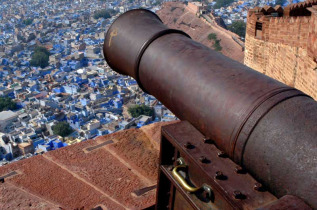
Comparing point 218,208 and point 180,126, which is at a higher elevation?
point 180,126

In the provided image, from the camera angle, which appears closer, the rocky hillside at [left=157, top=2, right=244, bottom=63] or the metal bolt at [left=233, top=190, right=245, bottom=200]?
→ the metal bolt at [left=233, top=190, right=245, bottom=200]

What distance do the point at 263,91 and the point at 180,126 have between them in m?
0.52

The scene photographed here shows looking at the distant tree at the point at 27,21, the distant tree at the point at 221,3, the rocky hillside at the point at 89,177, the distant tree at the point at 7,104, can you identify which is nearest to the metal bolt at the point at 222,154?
the rocky hillside at the point at 89,177

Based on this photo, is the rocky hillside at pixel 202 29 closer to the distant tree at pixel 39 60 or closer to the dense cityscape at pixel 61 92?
the dense cityscape at pixel 61 92

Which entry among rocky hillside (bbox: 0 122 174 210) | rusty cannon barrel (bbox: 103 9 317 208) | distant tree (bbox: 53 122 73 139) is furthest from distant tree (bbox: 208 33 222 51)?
rusty cannon barrel (bbox: 103 9 317 208)

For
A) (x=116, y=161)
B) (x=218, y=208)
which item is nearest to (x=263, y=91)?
(x=218, y=208)

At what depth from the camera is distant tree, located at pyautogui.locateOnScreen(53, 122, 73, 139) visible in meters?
22.8

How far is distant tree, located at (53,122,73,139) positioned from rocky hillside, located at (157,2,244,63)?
13.9 m

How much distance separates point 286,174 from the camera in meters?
1.37

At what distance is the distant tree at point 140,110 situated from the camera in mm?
25020

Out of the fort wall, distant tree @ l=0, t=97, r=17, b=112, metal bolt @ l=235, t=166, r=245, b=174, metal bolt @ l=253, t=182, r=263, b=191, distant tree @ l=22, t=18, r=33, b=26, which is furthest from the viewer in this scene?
distant tree @ l=22, t=18, r=33, b=26

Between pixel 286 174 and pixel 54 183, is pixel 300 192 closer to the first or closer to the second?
pixel 286 174

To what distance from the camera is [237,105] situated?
1631mm

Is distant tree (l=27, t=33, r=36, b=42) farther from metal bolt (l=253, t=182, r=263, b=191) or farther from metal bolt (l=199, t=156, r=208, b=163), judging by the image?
metal bolt (l=253, t=182, r=263, b=191)
